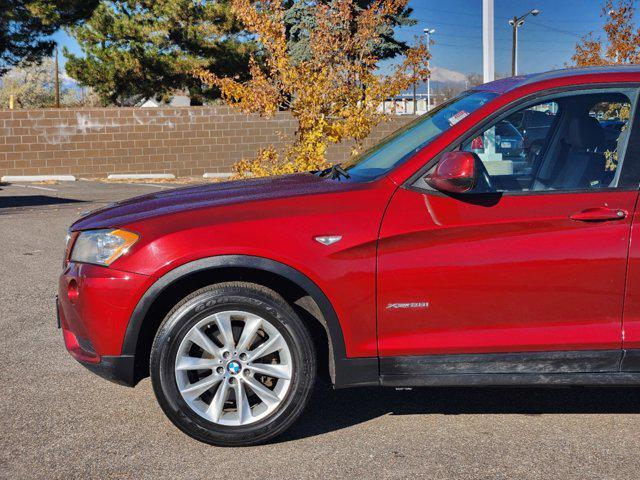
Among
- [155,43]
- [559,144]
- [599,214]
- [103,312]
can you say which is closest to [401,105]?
[559,144]

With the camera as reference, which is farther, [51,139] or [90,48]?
[90,48]

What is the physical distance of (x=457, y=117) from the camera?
444cm

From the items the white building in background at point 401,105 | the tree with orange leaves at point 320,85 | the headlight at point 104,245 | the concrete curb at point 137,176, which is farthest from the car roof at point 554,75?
the concrete curb at point 137,176

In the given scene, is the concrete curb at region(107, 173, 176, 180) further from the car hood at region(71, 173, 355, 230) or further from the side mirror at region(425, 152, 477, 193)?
the side mirror at region(425, 152, 477, 193)

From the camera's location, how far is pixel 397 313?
13.4 feet

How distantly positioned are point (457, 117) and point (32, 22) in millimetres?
30599

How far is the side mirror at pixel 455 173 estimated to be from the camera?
3975 millimetres

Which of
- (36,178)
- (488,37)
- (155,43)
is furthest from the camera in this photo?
(155,43)

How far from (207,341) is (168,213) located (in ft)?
2.28

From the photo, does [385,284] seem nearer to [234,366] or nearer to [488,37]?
[234,366]

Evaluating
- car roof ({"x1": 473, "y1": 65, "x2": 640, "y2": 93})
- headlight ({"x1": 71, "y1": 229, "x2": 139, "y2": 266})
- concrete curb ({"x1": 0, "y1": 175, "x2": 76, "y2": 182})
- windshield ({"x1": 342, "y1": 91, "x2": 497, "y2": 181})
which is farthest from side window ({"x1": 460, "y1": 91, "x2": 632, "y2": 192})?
concrete curb ({"x1": 0, "y1": 175, "x2": 76, "y2": 182})

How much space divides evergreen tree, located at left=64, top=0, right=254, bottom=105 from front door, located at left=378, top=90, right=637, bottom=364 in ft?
91.7

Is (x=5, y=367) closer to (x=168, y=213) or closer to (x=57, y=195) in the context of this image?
(x=168, y=213)

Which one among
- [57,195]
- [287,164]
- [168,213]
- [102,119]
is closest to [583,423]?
[168,213]
